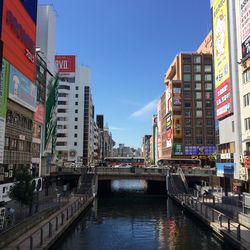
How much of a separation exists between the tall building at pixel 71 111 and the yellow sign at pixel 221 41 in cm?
7729

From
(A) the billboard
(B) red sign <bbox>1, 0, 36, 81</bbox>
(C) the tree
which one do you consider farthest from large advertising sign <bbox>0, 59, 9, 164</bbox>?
(A) the billboard

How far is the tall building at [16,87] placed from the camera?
4578 cm

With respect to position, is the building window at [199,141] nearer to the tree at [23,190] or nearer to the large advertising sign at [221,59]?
the large advertising sign at [221,59]

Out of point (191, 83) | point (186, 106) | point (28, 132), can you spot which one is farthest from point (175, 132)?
point (28, 132)

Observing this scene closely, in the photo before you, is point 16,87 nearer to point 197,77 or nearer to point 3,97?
point 3,97

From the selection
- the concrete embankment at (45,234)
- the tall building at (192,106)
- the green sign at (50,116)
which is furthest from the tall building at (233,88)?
the tall building at (192,106)

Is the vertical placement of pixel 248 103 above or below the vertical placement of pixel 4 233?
above

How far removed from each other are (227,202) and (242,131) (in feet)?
65.5

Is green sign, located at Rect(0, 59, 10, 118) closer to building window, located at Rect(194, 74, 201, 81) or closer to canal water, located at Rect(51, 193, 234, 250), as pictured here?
canal water, located at Rect(51, 193, 234, 250)

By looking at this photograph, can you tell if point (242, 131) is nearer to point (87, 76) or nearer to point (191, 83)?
point (191, 83)

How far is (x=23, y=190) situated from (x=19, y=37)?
27468 mm

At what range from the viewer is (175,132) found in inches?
5281

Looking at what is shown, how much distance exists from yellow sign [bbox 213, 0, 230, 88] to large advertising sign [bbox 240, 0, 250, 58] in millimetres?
7914

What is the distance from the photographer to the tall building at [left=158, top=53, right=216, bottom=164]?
132375 mm
